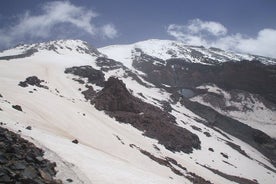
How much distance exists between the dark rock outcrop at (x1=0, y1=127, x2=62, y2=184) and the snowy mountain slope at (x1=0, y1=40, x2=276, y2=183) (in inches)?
62.3

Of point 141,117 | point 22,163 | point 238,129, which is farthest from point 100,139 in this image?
point 238,129

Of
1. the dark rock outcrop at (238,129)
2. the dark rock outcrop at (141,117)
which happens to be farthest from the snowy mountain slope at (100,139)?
the dark rock outcrop at (238,129)

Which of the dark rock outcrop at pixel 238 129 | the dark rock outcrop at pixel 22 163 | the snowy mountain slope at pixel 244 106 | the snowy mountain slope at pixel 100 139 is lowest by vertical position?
the dark rock outcrop at pixel 22 163

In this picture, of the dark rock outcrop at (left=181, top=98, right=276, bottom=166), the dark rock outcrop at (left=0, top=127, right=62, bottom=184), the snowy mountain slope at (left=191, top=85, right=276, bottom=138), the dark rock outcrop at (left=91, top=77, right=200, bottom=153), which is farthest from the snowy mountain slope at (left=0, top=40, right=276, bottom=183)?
the snowy mountain slope at (left=191, top=85, right=276, bottom=138)

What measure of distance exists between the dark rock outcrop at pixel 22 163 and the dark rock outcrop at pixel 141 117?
47.3 metres

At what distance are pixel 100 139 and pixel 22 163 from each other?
2818 centimetres

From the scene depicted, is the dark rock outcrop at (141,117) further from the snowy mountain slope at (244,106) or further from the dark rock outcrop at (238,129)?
the snowy mountain slope at (244,106)

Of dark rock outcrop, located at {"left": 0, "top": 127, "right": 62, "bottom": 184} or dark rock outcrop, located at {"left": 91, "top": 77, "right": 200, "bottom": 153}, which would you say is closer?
dark rock outcrop, located at {"left": 0, "top": 127, "right": 62, "bottom": 184}

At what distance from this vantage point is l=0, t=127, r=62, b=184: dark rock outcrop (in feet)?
62.5

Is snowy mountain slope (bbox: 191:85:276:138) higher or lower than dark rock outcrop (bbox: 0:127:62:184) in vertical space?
higher

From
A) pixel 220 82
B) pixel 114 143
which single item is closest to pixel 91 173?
pixel 114 143

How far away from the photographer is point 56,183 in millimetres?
20781

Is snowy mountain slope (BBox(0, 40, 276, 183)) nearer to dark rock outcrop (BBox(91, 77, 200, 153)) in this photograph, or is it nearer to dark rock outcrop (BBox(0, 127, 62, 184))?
dark rock outcrop (BBox(91, 77, 200, 153))

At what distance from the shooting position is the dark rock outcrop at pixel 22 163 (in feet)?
62.5
